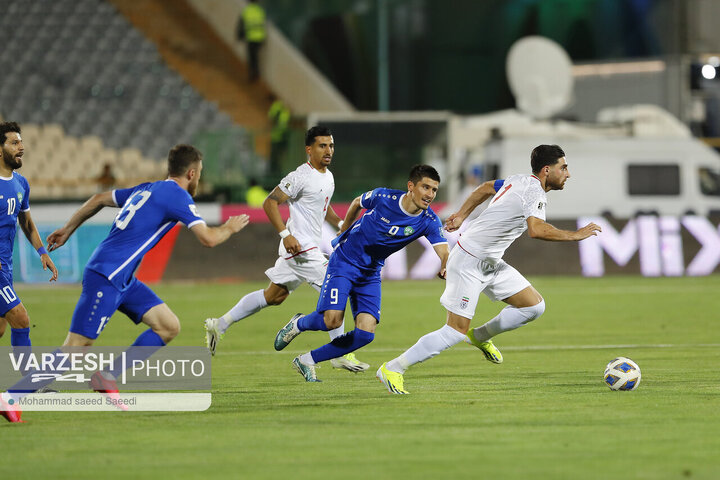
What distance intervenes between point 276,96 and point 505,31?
23.6 ft

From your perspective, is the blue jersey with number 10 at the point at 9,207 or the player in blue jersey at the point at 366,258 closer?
the blue jersey with number 10 at the point at 9,207

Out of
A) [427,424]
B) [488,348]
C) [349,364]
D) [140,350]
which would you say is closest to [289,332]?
[349,364]

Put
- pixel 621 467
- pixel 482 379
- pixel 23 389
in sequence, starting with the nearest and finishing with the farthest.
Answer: pixel 621 467
pixel 23 389
pixel 482 379

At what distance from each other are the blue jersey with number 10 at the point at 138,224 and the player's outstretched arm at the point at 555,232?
8.12ft

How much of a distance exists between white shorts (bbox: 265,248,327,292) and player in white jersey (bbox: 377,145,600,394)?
2093 mm

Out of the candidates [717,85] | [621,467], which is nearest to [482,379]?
[621,467]

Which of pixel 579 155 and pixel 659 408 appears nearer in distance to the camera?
pixel 659 408

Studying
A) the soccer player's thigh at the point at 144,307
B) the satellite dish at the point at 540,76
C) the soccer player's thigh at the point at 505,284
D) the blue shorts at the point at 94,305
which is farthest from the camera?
the satellite dish at the point at 540,76

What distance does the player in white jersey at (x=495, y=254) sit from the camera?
28.4ft

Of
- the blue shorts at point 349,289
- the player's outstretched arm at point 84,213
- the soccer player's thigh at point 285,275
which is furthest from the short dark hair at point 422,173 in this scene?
the soccer player's thigh at point 285,275

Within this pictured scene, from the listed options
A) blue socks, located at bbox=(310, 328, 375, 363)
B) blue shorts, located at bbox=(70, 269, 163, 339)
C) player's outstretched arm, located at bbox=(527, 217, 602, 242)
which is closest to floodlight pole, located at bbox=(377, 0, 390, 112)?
blue socks, located at bbox=(310, 328, 375, 363)

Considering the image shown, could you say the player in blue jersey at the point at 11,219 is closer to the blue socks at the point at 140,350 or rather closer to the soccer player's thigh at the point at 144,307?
the soccer player's thigh at the point at 144,307

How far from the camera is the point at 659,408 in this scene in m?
7.85

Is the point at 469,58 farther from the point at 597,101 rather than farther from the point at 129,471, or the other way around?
the point at 129,471
